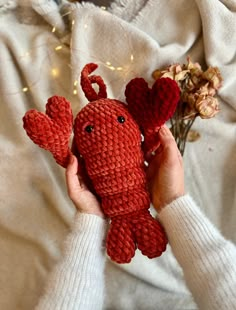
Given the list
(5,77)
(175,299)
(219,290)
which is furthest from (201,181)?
(5,77)

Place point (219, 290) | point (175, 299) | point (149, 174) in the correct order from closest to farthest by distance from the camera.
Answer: point (219, 290)
point (149, 174)
point (175, 299)

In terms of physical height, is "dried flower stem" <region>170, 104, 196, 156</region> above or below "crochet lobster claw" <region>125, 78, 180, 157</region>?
below

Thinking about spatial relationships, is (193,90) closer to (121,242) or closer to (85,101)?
(85,101)

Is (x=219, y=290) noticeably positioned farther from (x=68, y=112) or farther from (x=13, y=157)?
(x=13, y=157)

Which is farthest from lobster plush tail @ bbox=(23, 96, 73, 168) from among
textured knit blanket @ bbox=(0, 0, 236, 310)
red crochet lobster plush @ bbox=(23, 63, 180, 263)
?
textured knit blanket @ bbox=(0, 0, 236, 310)

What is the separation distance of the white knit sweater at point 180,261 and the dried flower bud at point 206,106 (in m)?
0.26

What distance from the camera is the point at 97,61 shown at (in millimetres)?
917

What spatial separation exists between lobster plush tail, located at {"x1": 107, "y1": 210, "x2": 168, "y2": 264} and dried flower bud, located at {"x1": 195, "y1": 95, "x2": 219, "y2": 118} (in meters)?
0.31

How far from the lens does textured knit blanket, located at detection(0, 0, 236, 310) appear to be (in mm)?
870

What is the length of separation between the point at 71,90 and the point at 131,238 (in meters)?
0.43

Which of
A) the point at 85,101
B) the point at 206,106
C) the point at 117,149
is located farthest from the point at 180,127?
the point at 117,149

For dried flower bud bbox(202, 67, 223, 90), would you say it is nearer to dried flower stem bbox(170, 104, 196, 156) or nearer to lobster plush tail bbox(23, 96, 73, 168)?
dried flower stem bbox(170, 104, 196, 156)

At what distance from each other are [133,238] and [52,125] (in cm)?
20

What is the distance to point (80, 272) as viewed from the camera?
0.61 metres
